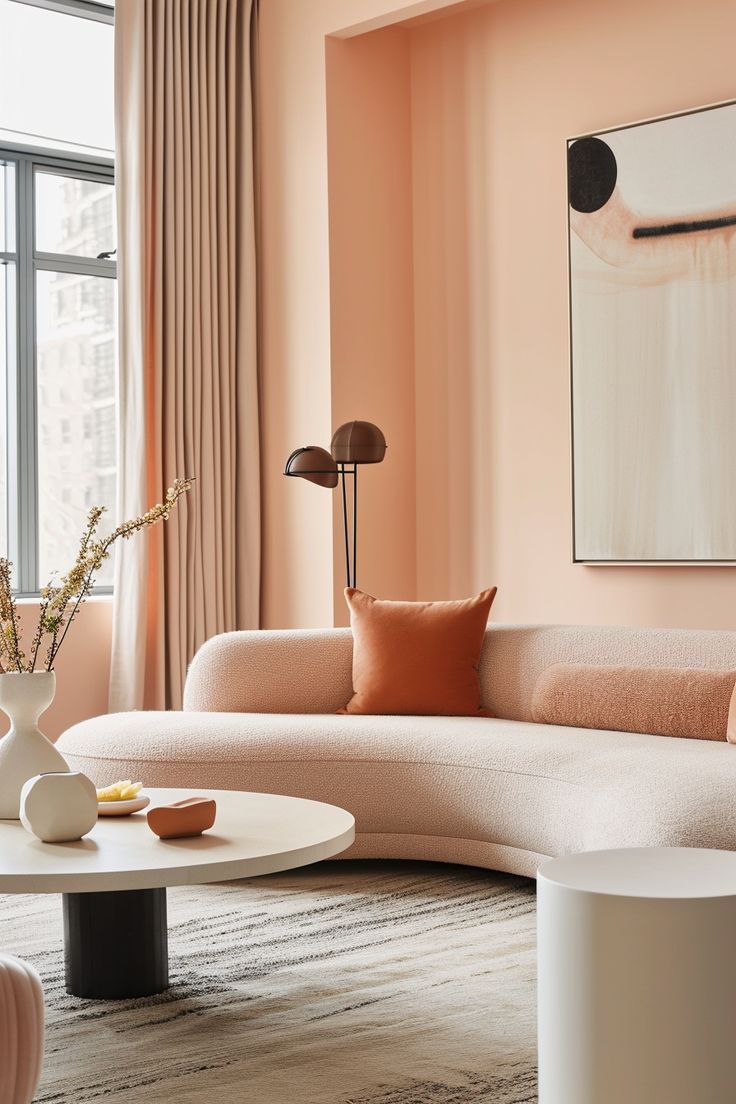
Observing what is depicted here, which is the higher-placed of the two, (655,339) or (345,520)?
(655,339)

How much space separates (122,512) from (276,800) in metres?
2.93

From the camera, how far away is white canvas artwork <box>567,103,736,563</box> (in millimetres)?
5242

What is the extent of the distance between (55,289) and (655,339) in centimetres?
265

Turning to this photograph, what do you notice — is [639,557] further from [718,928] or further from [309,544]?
[718,928]

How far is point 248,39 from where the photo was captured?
6230mm

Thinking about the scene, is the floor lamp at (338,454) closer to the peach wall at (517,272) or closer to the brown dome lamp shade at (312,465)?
the brown dome lamp shade at (312,465)

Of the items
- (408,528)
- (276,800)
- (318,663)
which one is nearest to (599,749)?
(276,800)

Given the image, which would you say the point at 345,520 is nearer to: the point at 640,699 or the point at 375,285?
the point at 375,285

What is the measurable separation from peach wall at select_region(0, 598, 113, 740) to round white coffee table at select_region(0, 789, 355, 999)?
273 cm

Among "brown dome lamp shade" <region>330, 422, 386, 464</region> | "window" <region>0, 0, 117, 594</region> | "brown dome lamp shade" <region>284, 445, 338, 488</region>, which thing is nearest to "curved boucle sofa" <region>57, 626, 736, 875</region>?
"brown dome lamp shade" <region>284, 445, 338, 488</region>

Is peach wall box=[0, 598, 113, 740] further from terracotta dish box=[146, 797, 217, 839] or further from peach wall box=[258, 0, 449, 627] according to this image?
terracotta dish box=[146, 797, 217, 839]

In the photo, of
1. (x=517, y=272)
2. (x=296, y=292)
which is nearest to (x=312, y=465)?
(x=296, y=292)

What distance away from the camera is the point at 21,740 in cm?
302

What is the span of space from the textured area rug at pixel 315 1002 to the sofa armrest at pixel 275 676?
84cm
